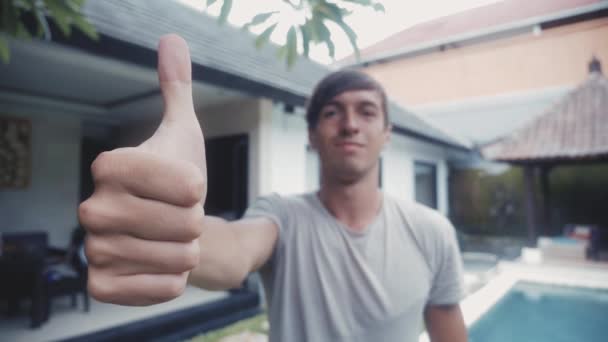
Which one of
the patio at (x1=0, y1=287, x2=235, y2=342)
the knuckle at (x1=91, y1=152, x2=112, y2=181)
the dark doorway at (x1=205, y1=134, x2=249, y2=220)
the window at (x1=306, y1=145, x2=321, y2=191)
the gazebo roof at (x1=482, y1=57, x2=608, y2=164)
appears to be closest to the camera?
the knuckle at (x1=91, y1=152, x2=112, y2=181)

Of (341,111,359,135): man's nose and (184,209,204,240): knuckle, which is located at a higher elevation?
(341,111,359,135): man's nose

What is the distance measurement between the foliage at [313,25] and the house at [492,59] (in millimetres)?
121

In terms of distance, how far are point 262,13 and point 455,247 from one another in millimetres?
1310

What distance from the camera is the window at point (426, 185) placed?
40.7 feet

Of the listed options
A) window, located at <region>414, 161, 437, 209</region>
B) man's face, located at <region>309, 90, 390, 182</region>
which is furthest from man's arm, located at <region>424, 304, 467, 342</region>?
window, located at <region>414, 161, 437, 209</region>

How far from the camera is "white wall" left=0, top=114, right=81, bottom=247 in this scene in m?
6.97

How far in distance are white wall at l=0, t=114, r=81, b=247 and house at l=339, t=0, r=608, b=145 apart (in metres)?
6.97

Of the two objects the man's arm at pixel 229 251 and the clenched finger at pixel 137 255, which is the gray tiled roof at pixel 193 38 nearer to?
the man's arm at pixel 229 251

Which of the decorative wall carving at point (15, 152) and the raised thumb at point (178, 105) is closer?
the raised thumb at point (178, 105)

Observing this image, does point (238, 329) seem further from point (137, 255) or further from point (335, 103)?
point (137, 255)

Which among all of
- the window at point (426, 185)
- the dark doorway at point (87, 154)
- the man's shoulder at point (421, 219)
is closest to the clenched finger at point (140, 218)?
the man's shoulder at point (421, 219)

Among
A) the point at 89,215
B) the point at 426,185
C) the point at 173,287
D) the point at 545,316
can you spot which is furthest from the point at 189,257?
the point at 426,185

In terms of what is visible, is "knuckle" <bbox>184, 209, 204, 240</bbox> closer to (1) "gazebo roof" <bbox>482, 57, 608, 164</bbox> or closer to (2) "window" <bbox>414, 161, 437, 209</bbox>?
(1) "gazebo roof" <bbox>482, 57, 608, 164</bbox>

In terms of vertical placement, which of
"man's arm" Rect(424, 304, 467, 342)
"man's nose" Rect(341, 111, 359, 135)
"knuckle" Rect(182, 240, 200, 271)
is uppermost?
"man's nose" Rect(341, 111, 359, 135)
